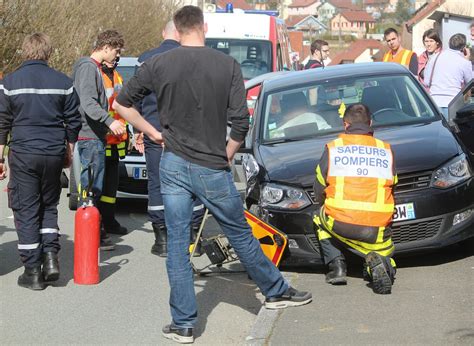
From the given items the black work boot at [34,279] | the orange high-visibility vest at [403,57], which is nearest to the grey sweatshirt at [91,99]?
the black work boot at [34,279]

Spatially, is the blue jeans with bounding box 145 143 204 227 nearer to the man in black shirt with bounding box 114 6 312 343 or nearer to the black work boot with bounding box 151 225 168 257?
the black work boot with bounding box 151 225 168 257

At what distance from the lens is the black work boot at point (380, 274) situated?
7281mm

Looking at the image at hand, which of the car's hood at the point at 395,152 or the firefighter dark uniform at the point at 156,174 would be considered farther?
the firefighter dark uniform at the point at 156,174

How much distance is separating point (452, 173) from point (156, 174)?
8.74ft

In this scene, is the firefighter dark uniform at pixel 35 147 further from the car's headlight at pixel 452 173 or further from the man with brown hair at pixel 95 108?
the car's headlight at pixel 452 173

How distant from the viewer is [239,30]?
64.4 ft

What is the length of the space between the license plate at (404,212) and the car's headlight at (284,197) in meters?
0.70

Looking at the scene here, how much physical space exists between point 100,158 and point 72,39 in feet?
44.5

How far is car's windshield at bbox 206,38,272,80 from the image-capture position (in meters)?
19.2

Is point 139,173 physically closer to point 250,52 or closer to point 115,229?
point 115,229

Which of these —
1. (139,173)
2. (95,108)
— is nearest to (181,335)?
(95,108)

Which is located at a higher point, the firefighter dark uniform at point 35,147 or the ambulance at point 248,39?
the firefighter dark uniform at point 35,147

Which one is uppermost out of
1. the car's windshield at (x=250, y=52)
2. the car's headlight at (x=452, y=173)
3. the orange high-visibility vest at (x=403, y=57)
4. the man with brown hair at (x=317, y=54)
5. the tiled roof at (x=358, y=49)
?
the car's headlight at (x=452, y=173)

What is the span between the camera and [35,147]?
7758 mm
